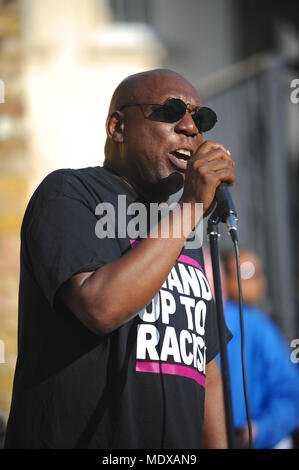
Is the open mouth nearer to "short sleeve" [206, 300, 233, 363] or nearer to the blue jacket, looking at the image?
"short sleeve" [206, 300, 233, 363]

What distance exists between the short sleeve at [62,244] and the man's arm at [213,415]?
65cm

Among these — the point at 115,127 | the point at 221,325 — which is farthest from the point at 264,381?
the point at 221,325

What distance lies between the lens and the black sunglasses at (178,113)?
7.06 feet

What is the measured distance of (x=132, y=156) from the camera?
2.18 metres

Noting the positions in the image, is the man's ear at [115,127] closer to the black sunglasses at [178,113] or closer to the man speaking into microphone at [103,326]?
the black sunglasses at [178,113]

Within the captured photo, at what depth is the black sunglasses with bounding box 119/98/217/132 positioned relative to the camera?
2152mm

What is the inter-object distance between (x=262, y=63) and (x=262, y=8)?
257 inches

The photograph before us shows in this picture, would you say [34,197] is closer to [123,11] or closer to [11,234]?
[11,234]

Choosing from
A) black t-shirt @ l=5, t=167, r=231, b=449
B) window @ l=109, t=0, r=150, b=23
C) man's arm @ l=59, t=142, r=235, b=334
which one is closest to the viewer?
man's arm @ l=59, t=142, r=235, b=334

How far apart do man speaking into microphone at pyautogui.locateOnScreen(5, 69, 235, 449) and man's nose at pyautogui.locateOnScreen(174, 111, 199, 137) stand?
0.11m

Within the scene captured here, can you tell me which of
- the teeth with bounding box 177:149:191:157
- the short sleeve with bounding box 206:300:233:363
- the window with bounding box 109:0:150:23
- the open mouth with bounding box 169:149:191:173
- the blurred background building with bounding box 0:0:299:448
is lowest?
the short sleeve with bounding box 206:300:233:363

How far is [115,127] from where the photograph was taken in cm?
228

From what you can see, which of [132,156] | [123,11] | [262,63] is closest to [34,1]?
[123,11]

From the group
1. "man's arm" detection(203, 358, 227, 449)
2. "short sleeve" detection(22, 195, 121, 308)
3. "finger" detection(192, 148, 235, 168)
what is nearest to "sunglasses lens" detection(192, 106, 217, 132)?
"finger" detection(192, 148, 235, 168)
